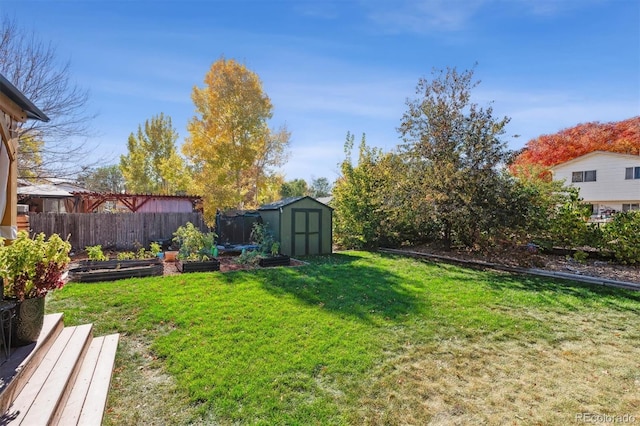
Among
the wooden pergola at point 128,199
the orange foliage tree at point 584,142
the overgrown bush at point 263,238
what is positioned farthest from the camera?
the orange foliage tree at point 584,142

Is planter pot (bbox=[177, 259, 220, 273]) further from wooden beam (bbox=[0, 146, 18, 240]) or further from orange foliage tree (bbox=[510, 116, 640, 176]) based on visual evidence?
orange foliage tree (bbox=[510, 116, 640, 176])

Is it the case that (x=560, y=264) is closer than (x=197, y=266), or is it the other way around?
(x=197, y=266)

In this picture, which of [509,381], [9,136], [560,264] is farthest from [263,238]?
[560,264]

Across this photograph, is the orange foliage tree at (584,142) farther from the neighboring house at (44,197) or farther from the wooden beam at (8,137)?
the neighboring house at (44,197)

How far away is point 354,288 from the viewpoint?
5945 mm

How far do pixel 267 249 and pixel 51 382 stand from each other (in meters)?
7.17

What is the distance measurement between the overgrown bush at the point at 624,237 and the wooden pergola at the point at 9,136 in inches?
459

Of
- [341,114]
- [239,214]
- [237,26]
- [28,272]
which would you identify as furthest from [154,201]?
[28,272]

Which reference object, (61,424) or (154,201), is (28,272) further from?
(154,201)

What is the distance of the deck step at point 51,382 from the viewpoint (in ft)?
6.96

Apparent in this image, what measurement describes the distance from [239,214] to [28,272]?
360 inches

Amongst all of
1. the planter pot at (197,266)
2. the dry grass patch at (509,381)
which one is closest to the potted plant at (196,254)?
the planter pot at (197,266)

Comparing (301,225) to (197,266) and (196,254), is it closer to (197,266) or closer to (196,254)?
(196,254)

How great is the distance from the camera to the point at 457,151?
9.41 metres
